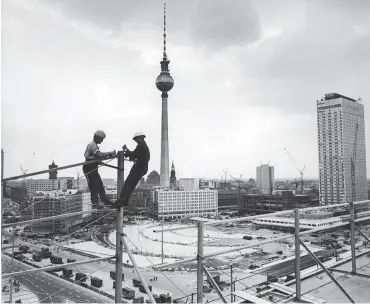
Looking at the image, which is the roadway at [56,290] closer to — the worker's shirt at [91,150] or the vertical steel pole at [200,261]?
the worker's shirt at [91,150]

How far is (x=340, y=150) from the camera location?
281ft

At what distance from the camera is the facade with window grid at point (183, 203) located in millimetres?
84875

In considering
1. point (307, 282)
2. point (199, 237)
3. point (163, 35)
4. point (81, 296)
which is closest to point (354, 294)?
point (307, 282)

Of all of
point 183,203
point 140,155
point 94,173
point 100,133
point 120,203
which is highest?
point 100,133

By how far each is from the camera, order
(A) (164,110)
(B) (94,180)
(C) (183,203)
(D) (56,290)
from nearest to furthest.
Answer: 1. (B) (94,180)
2. (D) (56,290)
3. (C) (183,203)
4. (A) (164,110)

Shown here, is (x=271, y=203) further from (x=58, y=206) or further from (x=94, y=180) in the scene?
(x=94, y=180)

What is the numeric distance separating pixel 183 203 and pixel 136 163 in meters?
84.6

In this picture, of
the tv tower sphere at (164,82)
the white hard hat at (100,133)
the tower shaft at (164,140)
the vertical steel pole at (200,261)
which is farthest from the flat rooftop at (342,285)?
the tv tower sphere at (164,82)

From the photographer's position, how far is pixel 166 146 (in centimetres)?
9312

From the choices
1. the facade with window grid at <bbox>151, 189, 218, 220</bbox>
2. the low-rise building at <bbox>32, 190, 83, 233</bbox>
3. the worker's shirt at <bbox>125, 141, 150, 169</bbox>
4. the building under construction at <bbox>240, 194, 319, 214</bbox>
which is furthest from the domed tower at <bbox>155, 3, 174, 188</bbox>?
the worker's shirt at <bbox>125, 141, 150, 169</bbox>

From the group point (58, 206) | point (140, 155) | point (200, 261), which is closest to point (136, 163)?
point (140, 155)

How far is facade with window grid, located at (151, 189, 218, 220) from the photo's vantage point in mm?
84875

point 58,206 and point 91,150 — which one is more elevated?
point 91,150

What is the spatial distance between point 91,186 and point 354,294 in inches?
166
